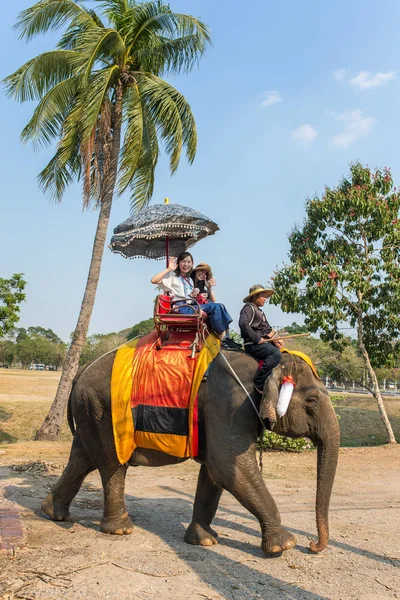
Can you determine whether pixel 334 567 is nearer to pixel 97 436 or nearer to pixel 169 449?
pixel 169 449

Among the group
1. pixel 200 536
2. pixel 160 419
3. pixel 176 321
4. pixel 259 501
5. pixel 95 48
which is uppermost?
pixel 95 48

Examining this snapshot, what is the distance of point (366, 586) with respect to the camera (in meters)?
5.13

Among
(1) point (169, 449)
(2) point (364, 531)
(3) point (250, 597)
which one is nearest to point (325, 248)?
(2) point (364, 531)

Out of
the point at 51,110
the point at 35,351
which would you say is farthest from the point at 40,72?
the point at 35,351

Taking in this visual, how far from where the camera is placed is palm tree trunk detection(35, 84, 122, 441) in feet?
48.9

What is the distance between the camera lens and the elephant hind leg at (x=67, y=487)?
22.5 ft

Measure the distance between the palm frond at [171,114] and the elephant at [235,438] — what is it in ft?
34.3

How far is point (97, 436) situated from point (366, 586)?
3148 millimetres

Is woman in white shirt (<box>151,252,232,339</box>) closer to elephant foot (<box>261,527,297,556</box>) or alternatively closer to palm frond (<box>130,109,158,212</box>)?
elephant foot (<box>261,527,297,556</box>)

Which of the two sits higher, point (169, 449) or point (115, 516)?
point (169, 449)

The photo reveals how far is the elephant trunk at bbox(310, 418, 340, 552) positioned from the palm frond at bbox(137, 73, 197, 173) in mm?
11558

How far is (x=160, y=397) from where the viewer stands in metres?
6.13

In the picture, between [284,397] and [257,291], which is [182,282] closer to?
[257,291]

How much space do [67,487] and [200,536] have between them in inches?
69.9
